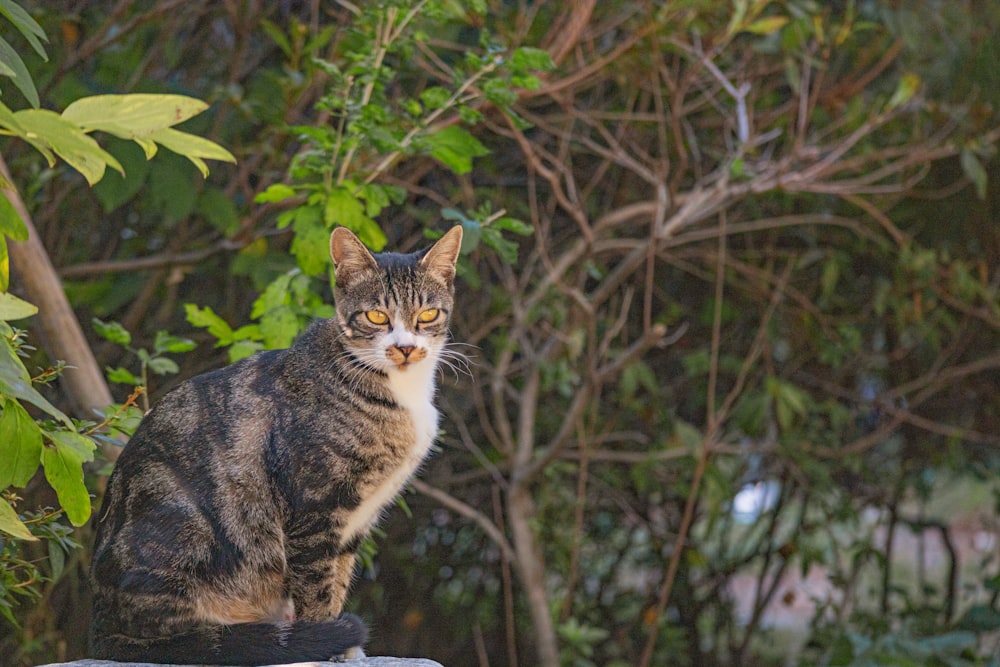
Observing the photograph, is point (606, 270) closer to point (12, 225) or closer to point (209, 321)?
point (209, 321)

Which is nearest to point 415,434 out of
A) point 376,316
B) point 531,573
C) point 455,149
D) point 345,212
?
point 376,316

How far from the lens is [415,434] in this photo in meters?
2.52

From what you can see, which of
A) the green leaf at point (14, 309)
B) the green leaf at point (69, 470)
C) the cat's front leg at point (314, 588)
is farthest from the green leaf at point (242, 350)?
the green leaf at point (14, 309)

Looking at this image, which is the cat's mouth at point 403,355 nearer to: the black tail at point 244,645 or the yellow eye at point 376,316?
the yellow eye at point 376,316

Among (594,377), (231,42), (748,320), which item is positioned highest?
(231,42)

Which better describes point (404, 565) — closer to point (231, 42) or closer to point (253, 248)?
point (253, 248)

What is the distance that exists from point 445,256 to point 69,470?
3.81ft

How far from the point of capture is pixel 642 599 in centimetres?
535

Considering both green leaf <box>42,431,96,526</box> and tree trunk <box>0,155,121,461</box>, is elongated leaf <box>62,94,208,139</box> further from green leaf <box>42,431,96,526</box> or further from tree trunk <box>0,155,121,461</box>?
tree trunk <box>0,155,121,461</box>

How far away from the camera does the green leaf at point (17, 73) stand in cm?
139

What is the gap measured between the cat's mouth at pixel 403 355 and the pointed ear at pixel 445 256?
0.23 meters

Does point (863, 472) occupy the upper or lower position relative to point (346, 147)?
lower

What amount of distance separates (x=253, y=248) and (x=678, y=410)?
8.03 ft

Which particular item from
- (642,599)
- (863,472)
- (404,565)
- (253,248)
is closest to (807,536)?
(863,472)
